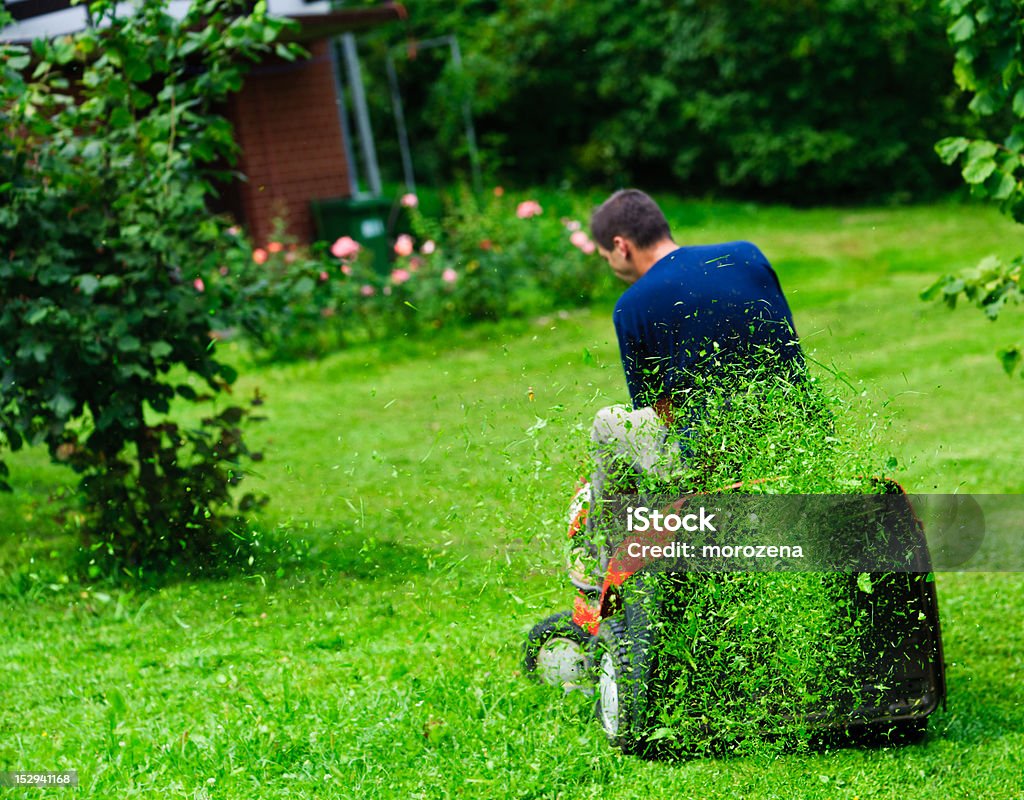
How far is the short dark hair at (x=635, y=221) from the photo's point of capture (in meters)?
4.18

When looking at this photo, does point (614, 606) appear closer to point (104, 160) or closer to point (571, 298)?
point (104, 160)

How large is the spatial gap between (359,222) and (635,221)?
364 inches

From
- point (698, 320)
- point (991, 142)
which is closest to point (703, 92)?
point (991, 142)

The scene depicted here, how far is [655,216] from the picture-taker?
4.18 metres

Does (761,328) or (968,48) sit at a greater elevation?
(968,48)

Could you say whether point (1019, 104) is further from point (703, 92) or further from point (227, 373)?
point (703, 92)

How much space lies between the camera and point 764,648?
342 centimetres

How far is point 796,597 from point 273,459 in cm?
471

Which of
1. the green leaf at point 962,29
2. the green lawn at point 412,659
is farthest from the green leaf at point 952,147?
the green lawn at point 412,659

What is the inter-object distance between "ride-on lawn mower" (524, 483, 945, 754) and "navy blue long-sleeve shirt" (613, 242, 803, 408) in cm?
45

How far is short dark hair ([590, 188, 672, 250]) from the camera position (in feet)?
13.7

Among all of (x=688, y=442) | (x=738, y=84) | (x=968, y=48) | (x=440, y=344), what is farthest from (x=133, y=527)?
(x=738, y=84)

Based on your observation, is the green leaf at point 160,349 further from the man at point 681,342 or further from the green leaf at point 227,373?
the man at point 681,342

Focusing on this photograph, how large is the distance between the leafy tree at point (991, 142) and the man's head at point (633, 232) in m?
0.97
